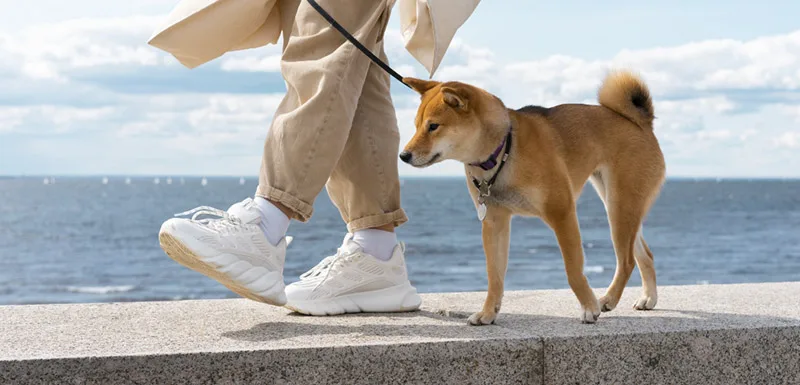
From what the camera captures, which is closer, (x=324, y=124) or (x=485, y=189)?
(x=324, y=124)

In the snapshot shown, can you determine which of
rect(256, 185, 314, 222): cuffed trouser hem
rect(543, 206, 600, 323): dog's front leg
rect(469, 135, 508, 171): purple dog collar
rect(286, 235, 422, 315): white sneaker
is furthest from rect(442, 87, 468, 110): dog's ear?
rect(286, 235, 422, 315): white sneaker

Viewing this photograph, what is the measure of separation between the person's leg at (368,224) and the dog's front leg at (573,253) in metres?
0.63

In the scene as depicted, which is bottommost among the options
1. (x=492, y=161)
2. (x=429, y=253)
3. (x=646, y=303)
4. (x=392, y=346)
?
(x=429, y=253)

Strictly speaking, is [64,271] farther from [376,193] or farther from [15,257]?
[376,193]

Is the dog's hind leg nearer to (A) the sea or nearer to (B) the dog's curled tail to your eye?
(B) the dog's curled tail

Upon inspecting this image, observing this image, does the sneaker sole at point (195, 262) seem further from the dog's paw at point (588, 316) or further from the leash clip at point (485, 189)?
the dog's paw at point (588, 316)

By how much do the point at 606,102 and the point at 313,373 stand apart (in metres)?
A: 1.68

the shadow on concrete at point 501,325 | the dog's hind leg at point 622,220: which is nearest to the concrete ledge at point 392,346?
the shadow on concrete at point 501,325

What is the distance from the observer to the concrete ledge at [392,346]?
8.04 ft

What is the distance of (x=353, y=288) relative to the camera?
321 cm

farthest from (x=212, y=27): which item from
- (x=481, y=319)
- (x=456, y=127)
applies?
(x=481, y=319)

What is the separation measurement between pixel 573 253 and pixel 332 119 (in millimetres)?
961

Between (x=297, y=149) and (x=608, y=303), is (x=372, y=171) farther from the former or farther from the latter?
(x=608, y=303)

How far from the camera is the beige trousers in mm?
2830
